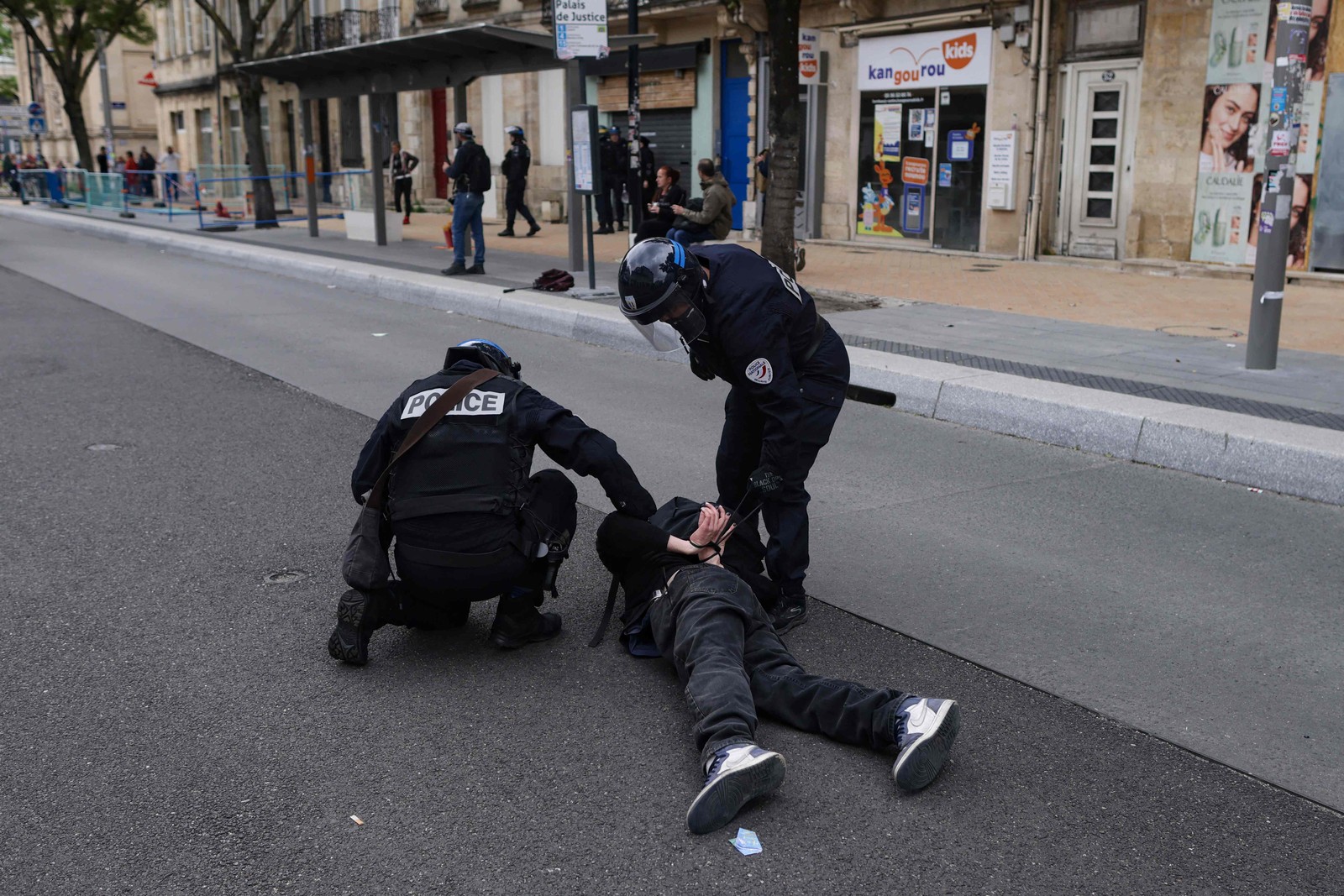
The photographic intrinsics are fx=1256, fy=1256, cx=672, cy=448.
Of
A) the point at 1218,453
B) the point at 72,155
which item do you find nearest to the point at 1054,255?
the point at 1218,453

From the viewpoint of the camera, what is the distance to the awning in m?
15.1

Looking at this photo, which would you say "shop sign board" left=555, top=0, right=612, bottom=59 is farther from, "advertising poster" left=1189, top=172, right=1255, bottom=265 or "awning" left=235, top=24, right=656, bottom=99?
"advertising poster" left=1189, top=172, right=1255, bottom=265

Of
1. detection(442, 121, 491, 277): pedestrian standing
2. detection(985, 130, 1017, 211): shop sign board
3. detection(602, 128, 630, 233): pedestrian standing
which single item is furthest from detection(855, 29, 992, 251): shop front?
detection(442, 121, 491, 277): pedestrian standing

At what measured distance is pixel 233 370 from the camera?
9641 millimetres

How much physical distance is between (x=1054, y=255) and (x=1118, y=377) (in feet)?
29.4

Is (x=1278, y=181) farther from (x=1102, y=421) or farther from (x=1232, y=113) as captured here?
(x=1232, y=113)

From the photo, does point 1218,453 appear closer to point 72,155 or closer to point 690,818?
point 690,818

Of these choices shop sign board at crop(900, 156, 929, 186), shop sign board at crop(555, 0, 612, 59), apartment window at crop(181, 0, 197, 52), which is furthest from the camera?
apartment window at crop(181, 0, 197, 52)

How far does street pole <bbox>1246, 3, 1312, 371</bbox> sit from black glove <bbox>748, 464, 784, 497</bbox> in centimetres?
530

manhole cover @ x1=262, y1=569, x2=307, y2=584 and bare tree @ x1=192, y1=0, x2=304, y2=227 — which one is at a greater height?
bare tree @ x1=192, y1=0, x2=304, y2=227

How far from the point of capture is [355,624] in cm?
400

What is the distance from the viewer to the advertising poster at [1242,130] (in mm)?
13727

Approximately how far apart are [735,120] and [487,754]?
66.1 ft

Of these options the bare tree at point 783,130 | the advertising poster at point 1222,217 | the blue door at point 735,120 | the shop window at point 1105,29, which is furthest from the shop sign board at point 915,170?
the bare tree at point 783,130
